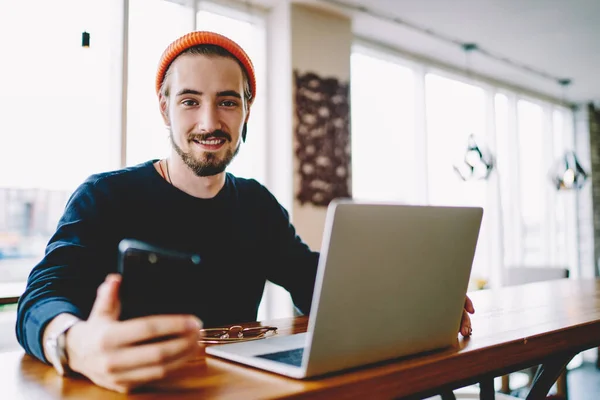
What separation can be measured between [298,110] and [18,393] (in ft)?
10.7

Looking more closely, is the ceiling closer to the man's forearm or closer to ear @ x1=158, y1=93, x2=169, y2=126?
ear @ x1=158, y1=93, x2=169, y2=126

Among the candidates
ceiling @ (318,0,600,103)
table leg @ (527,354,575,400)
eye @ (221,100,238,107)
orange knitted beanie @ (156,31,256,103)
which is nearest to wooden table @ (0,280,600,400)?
table leg @ (527,354,575,400)

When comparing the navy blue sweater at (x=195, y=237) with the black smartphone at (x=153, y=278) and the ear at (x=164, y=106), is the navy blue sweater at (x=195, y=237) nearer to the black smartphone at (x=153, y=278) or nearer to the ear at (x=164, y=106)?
the ear at (x=164, y=106)

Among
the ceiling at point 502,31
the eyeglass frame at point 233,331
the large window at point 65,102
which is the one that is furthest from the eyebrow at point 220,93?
the ceiling at point 502,31

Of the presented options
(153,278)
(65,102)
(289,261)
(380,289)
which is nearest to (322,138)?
(65,102)

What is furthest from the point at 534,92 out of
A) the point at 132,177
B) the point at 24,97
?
the point at 132,177

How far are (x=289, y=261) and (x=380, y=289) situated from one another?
0.79 meters

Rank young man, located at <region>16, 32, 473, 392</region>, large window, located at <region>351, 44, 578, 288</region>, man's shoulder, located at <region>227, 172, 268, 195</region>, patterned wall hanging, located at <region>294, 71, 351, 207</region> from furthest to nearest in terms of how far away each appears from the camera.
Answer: large window, located at <region>351, 44, 578, 288</region> < patterned wall hanging, located at <region>294, 71, 351, 207</region> < man's shoulder, located at <region>227, 172, 268, 195</region> < young man, located at <region>16, 32, 473, 392</region>

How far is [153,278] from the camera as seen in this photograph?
61 cm

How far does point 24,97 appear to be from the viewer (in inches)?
113

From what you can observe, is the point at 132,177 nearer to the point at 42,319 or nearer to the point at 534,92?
the point at 42,319

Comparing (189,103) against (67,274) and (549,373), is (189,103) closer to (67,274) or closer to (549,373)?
(67,274)

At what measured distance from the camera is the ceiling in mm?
3939

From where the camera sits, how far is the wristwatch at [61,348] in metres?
0.71
